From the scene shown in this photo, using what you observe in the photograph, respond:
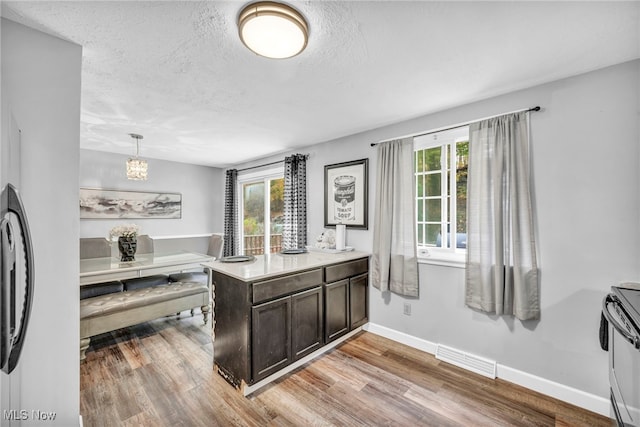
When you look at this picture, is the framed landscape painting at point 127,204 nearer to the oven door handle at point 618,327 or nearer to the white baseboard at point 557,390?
the white baseboard at point 557,390

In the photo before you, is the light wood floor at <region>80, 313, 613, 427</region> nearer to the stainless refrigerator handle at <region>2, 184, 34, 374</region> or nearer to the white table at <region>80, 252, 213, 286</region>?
the white table at <region>80, 252, 213, 286</region>

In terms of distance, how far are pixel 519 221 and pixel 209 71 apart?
259 centimetres

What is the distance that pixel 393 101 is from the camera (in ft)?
7.75

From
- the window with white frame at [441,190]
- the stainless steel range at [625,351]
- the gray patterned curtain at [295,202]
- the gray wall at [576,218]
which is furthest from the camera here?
the gray patterned curtain at [295,202]

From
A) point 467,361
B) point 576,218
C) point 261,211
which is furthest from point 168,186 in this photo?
point 576,218

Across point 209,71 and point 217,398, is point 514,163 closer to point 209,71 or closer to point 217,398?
point 209,71

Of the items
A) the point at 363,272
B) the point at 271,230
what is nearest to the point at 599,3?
the point at 363,272

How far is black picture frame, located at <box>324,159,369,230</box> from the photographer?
315 cm

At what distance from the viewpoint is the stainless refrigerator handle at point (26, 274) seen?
99 cm

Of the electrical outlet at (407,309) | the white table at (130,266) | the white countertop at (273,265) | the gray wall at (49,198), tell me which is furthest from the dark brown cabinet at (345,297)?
the gray wall at (49,198)

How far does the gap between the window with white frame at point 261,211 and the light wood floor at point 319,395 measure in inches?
95.4

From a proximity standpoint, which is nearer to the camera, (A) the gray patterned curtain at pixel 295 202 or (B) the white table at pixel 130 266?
(B) the white table at pixel 130 266

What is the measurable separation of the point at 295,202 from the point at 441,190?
198 cm

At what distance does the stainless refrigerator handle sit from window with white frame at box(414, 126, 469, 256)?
9.09ft
